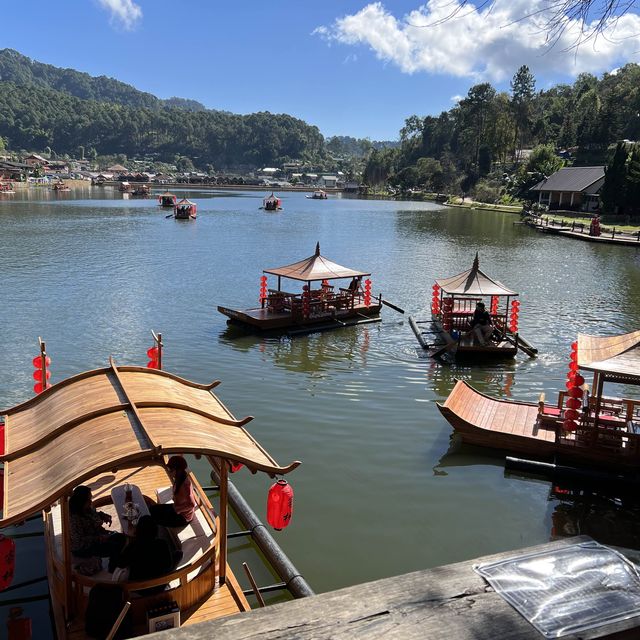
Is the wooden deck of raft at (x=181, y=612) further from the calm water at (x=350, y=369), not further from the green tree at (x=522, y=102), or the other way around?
the green tree at (x=522, y=102)

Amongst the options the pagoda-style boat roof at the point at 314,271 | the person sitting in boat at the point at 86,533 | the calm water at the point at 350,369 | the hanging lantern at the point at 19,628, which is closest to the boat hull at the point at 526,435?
the calm water at the point at 350,369

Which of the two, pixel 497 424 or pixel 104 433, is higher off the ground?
pixel 104 433

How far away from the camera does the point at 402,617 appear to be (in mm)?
1911

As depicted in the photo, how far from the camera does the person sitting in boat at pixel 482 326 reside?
21.6 m

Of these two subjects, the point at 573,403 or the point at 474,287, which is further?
the point at 474,287

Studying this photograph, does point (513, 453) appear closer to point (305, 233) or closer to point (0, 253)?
point (0, 253)

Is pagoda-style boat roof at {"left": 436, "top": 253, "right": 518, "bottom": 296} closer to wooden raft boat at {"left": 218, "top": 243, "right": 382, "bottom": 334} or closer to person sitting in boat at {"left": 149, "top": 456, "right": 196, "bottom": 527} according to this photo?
wooden raft boat at {"left": 218, "top": 243, "right": 382, "bottom": 334}

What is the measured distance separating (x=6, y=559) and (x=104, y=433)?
108 inches

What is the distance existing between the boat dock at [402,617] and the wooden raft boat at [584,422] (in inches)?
461

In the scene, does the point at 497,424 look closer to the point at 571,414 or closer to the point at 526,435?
the point at 526,435

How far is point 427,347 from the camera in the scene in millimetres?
22812

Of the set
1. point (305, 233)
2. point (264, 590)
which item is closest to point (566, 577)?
point (264, 590)

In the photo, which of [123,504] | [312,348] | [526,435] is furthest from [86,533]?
[312,348]

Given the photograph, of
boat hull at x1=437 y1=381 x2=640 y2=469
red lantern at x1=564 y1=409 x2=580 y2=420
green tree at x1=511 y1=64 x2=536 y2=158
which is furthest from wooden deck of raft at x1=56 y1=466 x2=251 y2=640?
green tree at x1=511 y1=64 x2=536 y2=158
